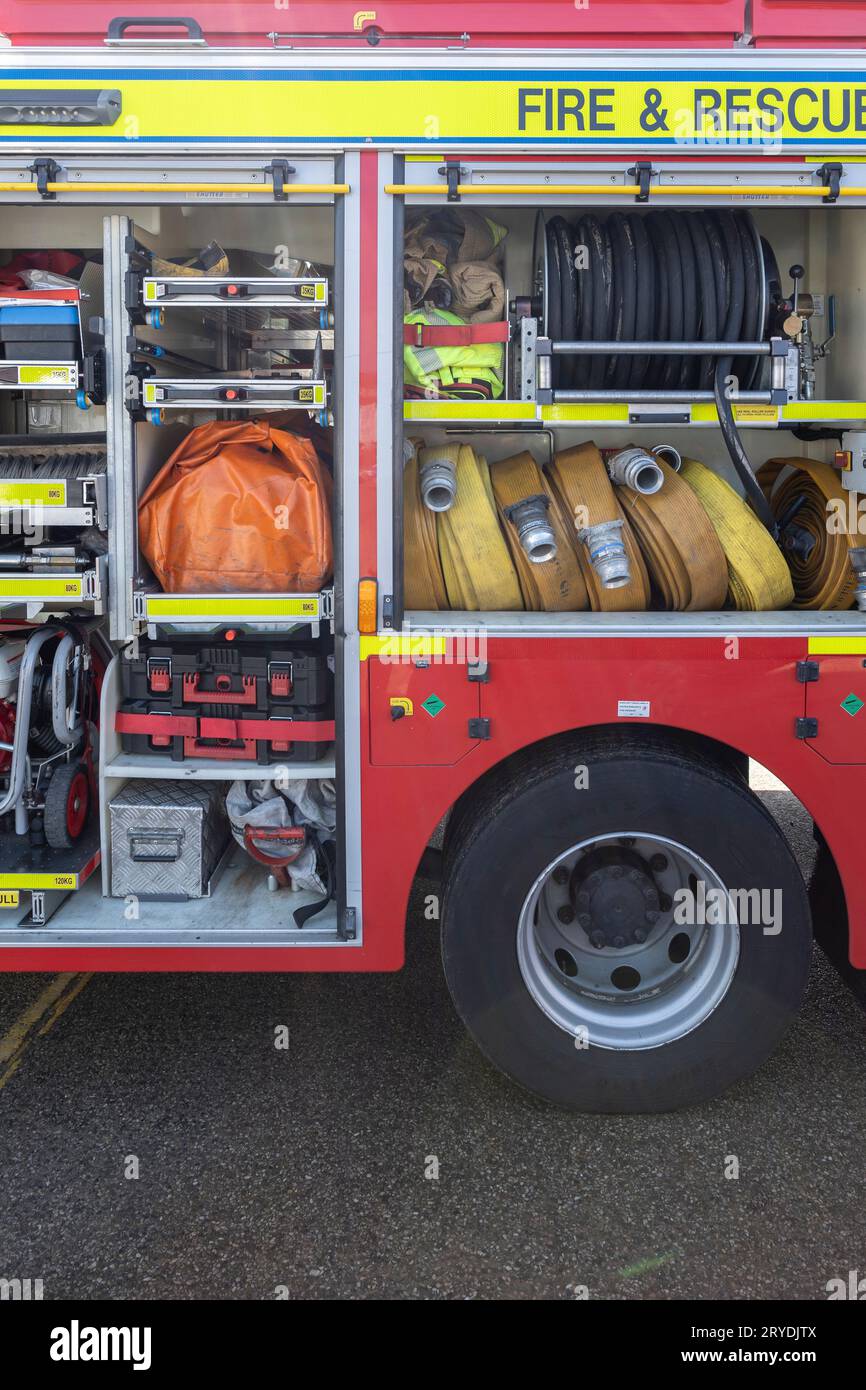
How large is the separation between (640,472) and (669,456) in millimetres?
472

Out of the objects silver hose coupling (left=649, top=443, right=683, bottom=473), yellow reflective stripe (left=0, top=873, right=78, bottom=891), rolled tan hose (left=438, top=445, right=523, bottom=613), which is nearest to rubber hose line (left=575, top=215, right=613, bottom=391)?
silver hose coupling (left=649, top=443, right=683, bottom=473)

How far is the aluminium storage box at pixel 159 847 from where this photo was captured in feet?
11.1

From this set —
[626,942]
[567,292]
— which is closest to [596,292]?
[567,292]

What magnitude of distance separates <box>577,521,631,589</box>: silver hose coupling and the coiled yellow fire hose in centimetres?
48

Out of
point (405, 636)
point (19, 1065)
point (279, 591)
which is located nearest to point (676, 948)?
point (405, 636)

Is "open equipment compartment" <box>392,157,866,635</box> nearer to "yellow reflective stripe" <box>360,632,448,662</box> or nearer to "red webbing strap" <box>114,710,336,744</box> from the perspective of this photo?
"yellow reflective stripe" <box>360,632,448,662</box>

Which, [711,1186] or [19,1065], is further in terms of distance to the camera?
[19,1065]

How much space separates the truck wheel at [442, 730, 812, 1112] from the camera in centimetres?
310

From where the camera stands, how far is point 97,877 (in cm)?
362

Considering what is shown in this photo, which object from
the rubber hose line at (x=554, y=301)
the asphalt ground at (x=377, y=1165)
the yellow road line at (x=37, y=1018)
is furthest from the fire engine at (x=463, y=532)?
the yellow road line at (x=37, y=1018)

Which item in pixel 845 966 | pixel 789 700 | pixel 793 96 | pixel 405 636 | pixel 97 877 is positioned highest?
pixel 793 96

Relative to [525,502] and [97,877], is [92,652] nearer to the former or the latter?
[97,877]

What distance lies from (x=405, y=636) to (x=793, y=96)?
1887mm

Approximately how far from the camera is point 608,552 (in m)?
3.20
